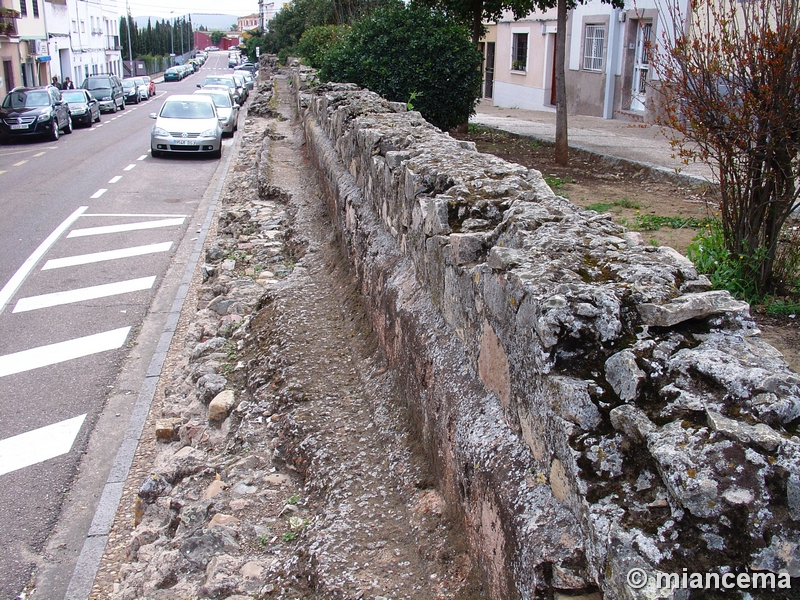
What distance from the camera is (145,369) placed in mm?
7090

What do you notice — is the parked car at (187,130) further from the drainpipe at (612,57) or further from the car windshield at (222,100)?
the drainpipe at (612,57)

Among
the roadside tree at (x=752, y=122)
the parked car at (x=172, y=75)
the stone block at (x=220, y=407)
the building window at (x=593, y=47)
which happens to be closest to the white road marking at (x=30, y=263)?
the stone block at (x=220, y=407)

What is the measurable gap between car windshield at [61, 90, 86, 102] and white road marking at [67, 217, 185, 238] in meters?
19.6

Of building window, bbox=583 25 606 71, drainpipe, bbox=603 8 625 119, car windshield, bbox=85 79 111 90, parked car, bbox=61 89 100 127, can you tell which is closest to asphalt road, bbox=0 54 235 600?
parked car, bbox=61 89 100 127

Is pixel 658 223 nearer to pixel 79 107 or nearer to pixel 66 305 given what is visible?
pixel 66 305

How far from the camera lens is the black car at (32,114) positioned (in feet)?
77.3

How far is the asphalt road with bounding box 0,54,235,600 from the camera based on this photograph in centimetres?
517

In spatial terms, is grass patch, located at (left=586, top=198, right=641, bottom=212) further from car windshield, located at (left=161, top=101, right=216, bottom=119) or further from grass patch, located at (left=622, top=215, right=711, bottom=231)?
car windshield, located at (left=161, top=101, right=216, bottom=119)

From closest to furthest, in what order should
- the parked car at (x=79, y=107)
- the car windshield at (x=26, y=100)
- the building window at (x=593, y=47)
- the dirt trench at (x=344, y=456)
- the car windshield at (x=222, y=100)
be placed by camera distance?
the dirt trench at (x=344, y=456), the building window at (x=593, y=47), the car windshield at (x=26, y=100), the car windshield at (x=222, y=100), the parked car at (x=79, y=107)

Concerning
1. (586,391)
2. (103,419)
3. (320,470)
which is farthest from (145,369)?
(586,391)

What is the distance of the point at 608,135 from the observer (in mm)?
17516

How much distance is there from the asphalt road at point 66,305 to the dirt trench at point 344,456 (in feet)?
5.08

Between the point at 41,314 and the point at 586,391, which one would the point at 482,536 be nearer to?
the point at 586,391

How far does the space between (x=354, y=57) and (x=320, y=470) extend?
36.7 feet
